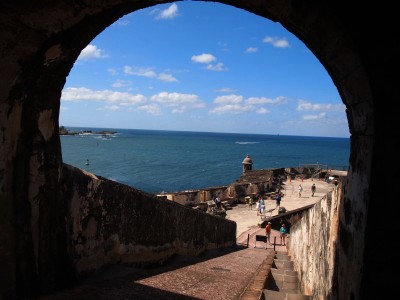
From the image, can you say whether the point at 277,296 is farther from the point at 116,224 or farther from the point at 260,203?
the point at 260,203

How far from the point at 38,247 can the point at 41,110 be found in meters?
1.27

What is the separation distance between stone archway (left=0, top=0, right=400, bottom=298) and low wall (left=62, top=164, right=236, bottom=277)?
1.04 ft

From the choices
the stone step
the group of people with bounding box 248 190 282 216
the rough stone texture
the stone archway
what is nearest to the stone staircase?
the stone step

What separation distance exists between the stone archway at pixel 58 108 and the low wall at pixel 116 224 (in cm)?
32

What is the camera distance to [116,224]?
4707 millimetres

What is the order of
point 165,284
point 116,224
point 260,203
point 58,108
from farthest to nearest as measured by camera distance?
point 260,203, point 116,224, point 165,284, point 58,108

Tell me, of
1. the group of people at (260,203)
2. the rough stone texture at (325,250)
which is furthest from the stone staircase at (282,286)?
the group of people at (260,203)

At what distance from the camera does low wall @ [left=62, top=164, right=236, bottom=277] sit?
392 centimetres

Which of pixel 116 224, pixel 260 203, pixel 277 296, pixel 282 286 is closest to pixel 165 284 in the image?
pixel 116 224

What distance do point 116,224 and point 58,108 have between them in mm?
1840

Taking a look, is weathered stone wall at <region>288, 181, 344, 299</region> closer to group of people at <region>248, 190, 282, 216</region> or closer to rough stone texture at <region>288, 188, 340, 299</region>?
rough stone texture at <region>288, 188, 340, 299</region>

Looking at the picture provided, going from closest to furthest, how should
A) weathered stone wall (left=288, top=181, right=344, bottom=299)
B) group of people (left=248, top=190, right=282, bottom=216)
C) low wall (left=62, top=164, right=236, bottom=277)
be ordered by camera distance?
weathered stone wall (left=288, top=181, right=344, bottom=299), low wall (left=62, top=164, right=236, bottom=277), group of people (left=248, top=190, right=282, bottom=216)

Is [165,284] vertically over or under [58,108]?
under

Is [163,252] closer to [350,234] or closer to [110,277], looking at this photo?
[110,277]
